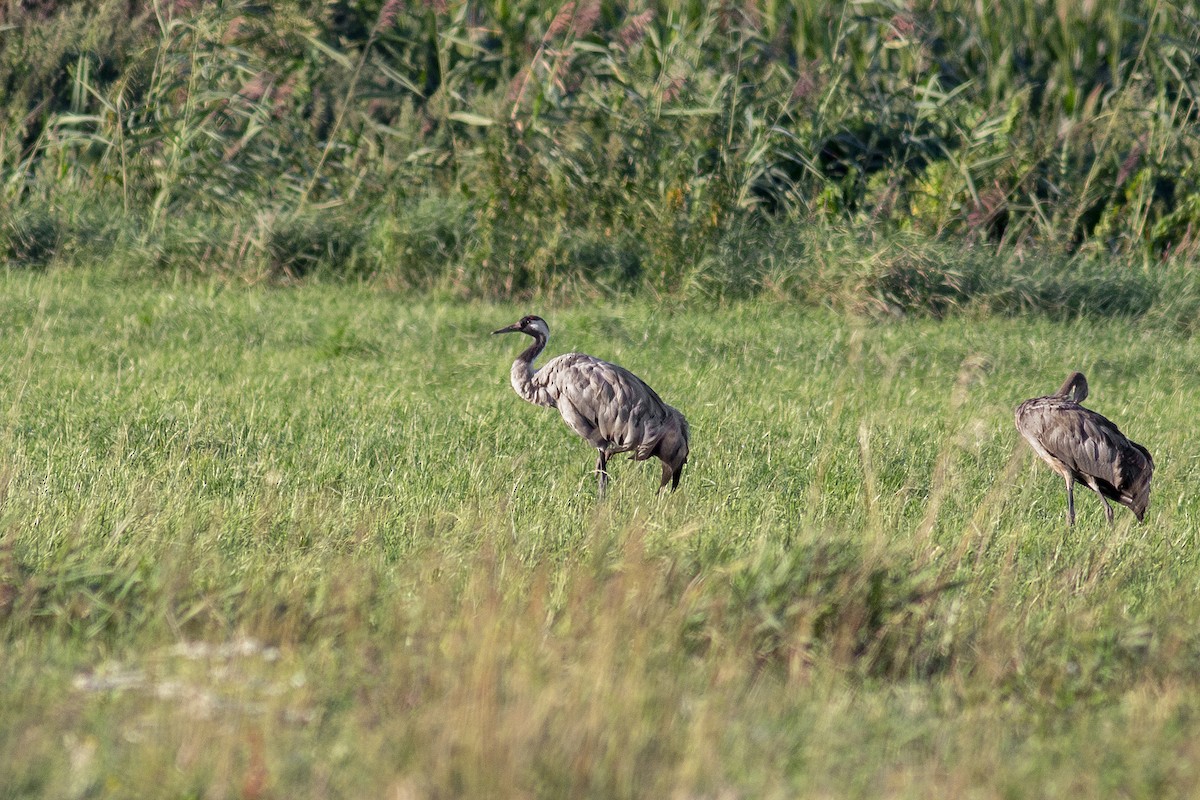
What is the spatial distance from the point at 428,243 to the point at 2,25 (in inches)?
170

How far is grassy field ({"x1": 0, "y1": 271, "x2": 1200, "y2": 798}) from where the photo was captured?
3.38 meters

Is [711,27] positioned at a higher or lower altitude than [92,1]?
higher

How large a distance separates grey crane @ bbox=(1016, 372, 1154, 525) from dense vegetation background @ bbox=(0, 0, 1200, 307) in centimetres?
427

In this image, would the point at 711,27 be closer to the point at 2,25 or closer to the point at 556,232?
the point at 556,232

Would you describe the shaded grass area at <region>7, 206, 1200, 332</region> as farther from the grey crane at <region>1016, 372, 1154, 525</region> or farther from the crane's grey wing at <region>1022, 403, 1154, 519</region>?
the crane's grey wing at <region>1022, 403, 1154, 519</region>

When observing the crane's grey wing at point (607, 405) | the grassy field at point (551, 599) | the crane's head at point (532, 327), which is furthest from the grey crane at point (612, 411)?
the crane's head at point (532, 327)

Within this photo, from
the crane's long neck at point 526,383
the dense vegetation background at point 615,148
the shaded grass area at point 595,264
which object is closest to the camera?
the crane's long neck at point 526,383

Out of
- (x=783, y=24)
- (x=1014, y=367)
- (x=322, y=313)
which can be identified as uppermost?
(x=783, y=24)

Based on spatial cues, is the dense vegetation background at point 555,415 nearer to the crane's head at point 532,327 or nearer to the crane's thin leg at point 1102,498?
the crane's thin leg at point 1102,498

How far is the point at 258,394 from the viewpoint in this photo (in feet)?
25.7

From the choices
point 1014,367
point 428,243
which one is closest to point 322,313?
point 428,243

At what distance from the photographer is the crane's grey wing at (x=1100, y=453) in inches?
245

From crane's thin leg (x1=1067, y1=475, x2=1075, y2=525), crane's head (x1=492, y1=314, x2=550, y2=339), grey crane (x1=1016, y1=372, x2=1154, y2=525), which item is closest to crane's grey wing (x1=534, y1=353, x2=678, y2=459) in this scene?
crane's head (x1=492, y1=314, x2=550, y2=339)

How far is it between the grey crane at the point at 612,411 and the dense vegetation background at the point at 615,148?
421cm
